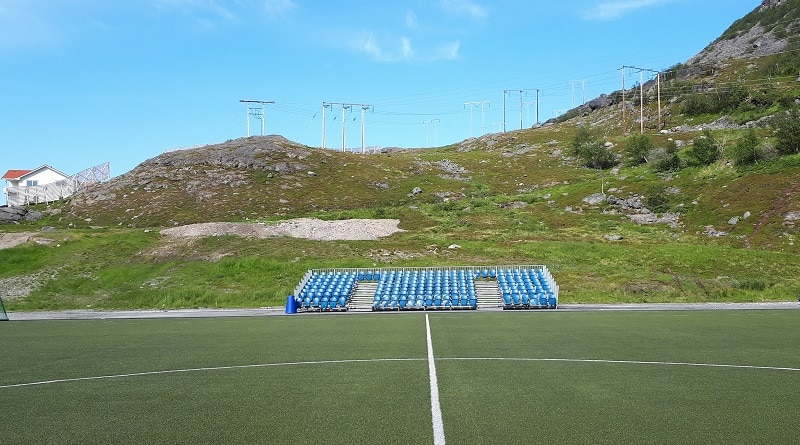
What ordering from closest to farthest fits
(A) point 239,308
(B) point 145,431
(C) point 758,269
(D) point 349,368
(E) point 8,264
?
1. (B) point 145,431
2. (D) point 349,368
3. (A) point 239,308
4. (C) point 758,269
5. (E) point 8,264

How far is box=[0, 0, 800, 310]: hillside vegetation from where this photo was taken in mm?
42906

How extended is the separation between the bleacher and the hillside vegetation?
9.18ft

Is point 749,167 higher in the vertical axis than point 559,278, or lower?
higher

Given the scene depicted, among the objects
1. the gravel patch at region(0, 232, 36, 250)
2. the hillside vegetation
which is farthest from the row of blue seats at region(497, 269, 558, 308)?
the gravel patch at region(0, 232, 36, 250)

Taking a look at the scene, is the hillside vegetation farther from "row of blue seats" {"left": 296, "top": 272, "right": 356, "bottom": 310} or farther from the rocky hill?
"row of blue seats" {"left": 296, "top": 272, "right": 356, "bottom": 310}

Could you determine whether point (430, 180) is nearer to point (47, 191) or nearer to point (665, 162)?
point (665, 162)

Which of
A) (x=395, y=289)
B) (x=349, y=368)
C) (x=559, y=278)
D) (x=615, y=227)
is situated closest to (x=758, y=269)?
(x=559, y=278)

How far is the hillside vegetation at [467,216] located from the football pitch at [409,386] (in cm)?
1864

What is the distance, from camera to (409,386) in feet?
42.5

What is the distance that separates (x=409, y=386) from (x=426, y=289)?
2561 cm

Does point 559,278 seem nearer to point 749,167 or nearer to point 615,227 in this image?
point 615,227

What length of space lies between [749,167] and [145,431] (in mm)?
69812

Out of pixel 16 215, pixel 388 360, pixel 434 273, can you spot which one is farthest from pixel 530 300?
pixel 16 215

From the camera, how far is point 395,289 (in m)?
38.8
